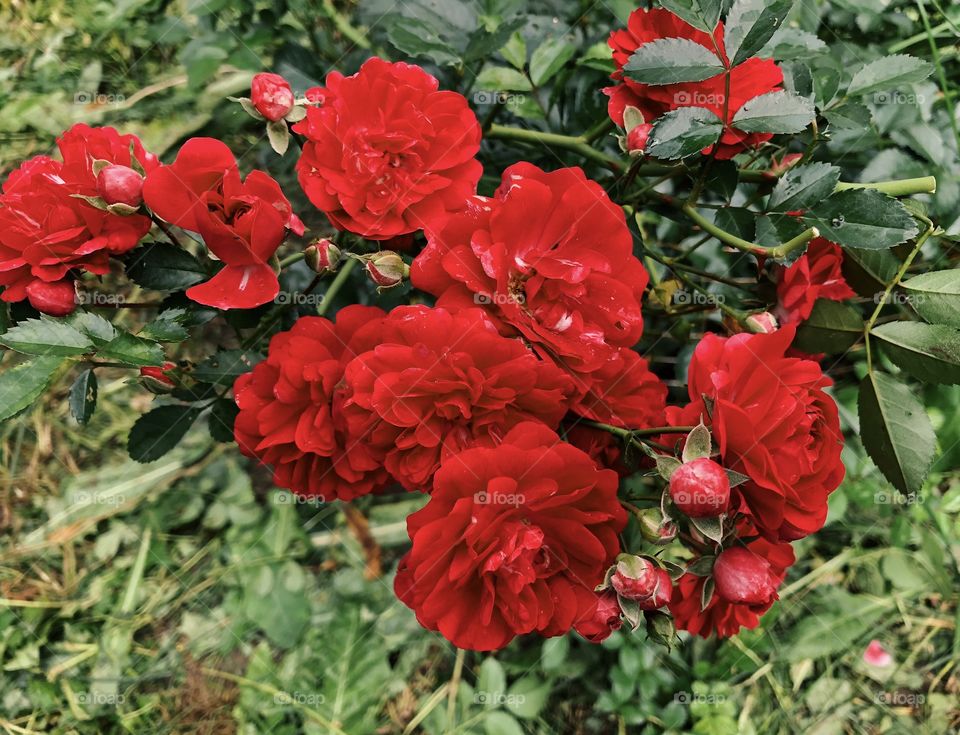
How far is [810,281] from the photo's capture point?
2.57 ft

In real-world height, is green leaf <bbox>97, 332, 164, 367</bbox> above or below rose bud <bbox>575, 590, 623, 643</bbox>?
above

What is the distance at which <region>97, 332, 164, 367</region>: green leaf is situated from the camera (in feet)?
2.19

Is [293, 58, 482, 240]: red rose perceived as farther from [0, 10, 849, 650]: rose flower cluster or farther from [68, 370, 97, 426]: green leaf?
[68, 370, 97, 426]: green leaf

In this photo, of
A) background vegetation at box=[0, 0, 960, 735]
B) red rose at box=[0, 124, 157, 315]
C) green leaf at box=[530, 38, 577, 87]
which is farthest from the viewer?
background vegetation at box=[0, 0, 960, 735]

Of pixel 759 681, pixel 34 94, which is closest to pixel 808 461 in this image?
pixel 759 681

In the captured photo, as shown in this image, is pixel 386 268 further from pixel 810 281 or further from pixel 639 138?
pixel 810 281

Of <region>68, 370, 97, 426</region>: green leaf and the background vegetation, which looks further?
the background vegetation

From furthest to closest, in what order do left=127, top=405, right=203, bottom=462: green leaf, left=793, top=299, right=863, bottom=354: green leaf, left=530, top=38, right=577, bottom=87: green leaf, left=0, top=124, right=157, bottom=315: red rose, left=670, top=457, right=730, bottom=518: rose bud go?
left=530, top=38, right=577, bottom=87: green leaf
left=127, top=405, right=203, bottom=462: green leaf
left=793, top=299, right=863, bottom=354: green leaf
left=0, top=124, right=157, bottom=315: red rose
left=670, top=457, right=730, bottom=518: rose bud

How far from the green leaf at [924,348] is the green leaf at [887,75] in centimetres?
29

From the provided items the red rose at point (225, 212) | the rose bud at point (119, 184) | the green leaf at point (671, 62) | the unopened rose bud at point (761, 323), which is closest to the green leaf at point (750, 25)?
the green leaf at point (671, 62)

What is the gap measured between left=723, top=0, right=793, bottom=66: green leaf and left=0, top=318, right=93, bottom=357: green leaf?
0.69m

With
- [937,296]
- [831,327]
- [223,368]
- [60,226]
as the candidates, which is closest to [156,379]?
[223,368]

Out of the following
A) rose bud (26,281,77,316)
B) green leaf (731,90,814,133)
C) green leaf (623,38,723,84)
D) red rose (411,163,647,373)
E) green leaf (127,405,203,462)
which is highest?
green leaf (623,38,723,84)

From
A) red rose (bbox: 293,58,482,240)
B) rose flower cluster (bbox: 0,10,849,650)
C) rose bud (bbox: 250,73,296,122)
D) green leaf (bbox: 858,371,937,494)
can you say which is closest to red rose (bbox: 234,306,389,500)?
rose flower cluster (bbox: 0,10,849,650)
